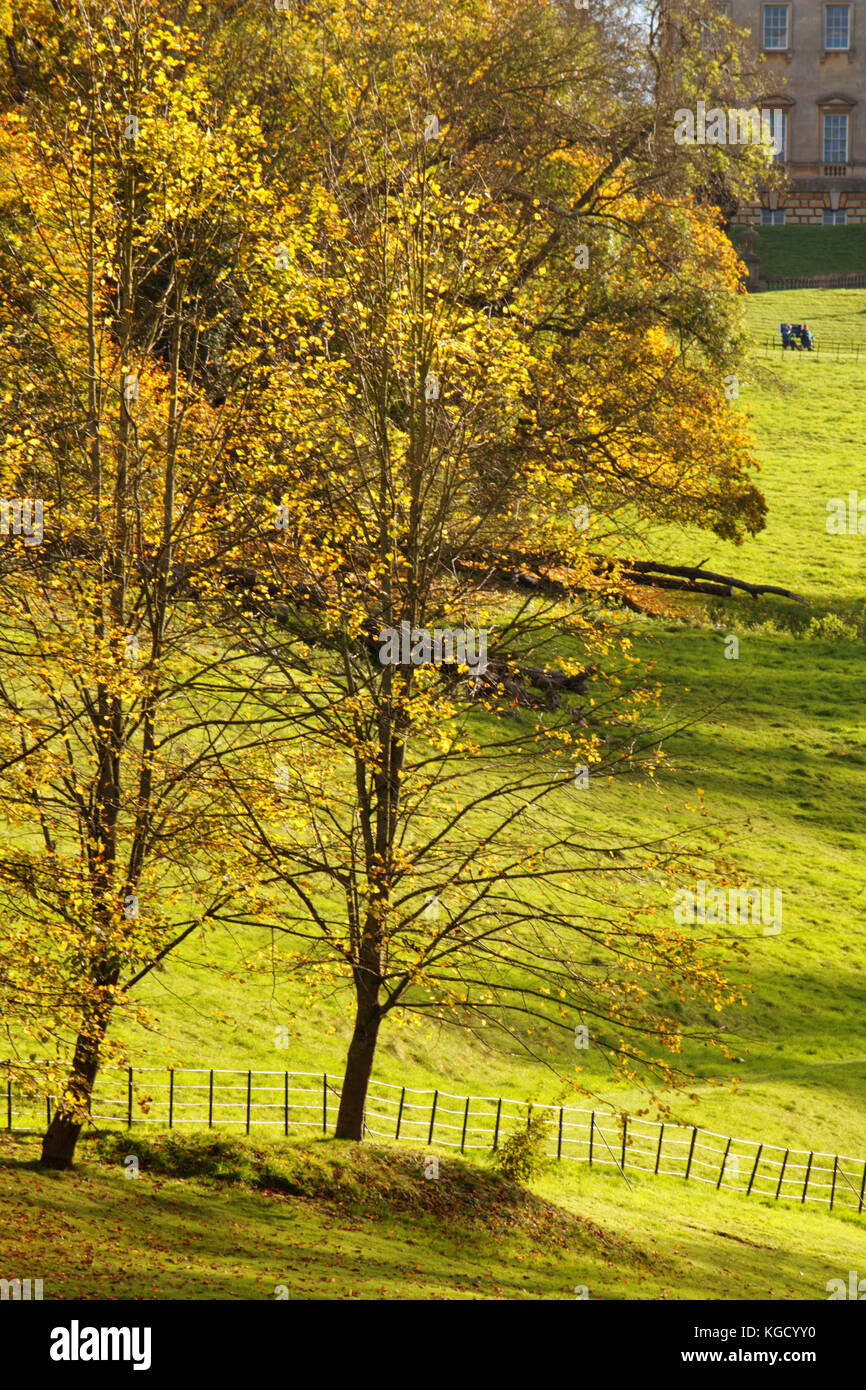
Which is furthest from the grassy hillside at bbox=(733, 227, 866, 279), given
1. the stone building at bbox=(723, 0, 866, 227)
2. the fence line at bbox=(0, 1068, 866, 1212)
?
the fence line at bbox=(0, 1068, 866, 1212)

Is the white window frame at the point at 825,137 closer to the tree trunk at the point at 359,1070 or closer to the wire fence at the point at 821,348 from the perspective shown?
the wire fence at the point at 821,348

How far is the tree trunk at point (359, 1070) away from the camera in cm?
1712

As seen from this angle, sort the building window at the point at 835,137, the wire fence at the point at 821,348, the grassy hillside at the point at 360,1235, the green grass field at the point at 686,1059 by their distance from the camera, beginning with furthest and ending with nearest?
the building window at the point at 835,137
the wire fence at the point at 821,348
the green grass field at the point at 686,1059
the grassy hillside at the point at 360,1235

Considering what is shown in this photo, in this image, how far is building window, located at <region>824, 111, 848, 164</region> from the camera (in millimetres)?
102000

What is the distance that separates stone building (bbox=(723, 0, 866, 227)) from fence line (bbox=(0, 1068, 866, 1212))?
91.1 m

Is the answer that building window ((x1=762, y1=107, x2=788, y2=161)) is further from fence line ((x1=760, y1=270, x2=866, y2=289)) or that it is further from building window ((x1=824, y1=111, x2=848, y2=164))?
fence line ((x1=760, y1=270, x2=866, y2=289))

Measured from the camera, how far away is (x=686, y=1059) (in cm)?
2541

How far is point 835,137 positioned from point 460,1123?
10033 centimetres

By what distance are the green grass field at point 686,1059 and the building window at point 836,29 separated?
231ft

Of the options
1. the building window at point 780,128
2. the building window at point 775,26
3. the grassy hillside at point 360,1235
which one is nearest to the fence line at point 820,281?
the building window at point 780,128

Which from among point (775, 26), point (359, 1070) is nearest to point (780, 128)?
point (775, 26)

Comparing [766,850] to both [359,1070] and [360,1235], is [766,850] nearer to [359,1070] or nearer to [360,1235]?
[359,1070]

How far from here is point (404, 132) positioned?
28.5 metres

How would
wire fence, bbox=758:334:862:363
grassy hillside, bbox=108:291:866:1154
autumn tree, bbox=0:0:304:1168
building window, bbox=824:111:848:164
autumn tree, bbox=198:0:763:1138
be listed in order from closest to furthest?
autumn tree, bbox=0:0:304:1168 → autumn tree, bbox=198:0:763:1138 → grassy hillside, bbox=108:291:866:1154 → wire fence, bbox=758:334:862:363 → building window, bbox=824:111:848:164
